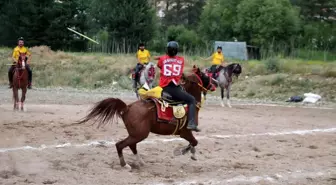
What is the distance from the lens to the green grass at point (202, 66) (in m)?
30.5

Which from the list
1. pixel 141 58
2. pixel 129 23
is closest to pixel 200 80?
pixel 141 58

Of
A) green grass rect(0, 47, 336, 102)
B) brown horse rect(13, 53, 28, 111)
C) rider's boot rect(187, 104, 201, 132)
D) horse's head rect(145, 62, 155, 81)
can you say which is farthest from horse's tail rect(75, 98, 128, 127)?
green grass rect(0, 47, 336, 102)

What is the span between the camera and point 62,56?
1697 inches

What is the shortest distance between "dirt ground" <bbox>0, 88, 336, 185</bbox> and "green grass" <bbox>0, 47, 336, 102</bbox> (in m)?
13.5

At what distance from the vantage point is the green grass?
30.5 m

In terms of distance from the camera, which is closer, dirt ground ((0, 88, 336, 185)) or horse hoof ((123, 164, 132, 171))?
dirt ground ((0, 88, 336, 185))

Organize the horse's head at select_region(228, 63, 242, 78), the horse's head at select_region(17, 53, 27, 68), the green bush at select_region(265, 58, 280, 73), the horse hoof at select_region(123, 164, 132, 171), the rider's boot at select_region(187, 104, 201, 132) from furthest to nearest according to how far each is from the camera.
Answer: the green bush at select_region(265, 58, 280, 73) < the horse's head at select_region(228, 63, 242, 78) < the horse's head at select_region(17, 53, 27, 68) < the rider's boot at select_region(187, 104, 201, 132) < the horse hoof at select_region(123, 164, 132, 171)

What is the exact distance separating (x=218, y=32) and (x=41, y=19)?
2045 cm

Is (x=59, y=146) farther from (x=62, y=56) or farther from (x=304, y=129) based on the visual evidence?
(x=62, y=56)

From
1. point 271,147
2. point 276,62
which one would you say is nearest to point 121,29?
point 276,62

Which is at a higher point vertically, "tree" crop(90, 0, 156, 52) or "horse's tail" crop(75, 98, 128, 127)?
"tree" crop(90, 0, 156, 52)

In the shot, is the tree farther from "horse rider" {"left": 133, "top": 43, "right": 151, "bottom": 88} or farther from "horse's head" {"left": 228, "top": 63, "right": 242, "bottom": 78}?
"horse rider" {"left": 133, "top": 43, "right": 151, "bottom": 88}

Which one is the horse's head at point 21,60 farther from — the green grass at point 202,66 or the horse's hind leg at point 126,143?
the green grass at point 202,66

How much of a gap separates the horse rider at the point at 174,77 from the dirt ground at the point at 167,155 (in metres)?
1.25
